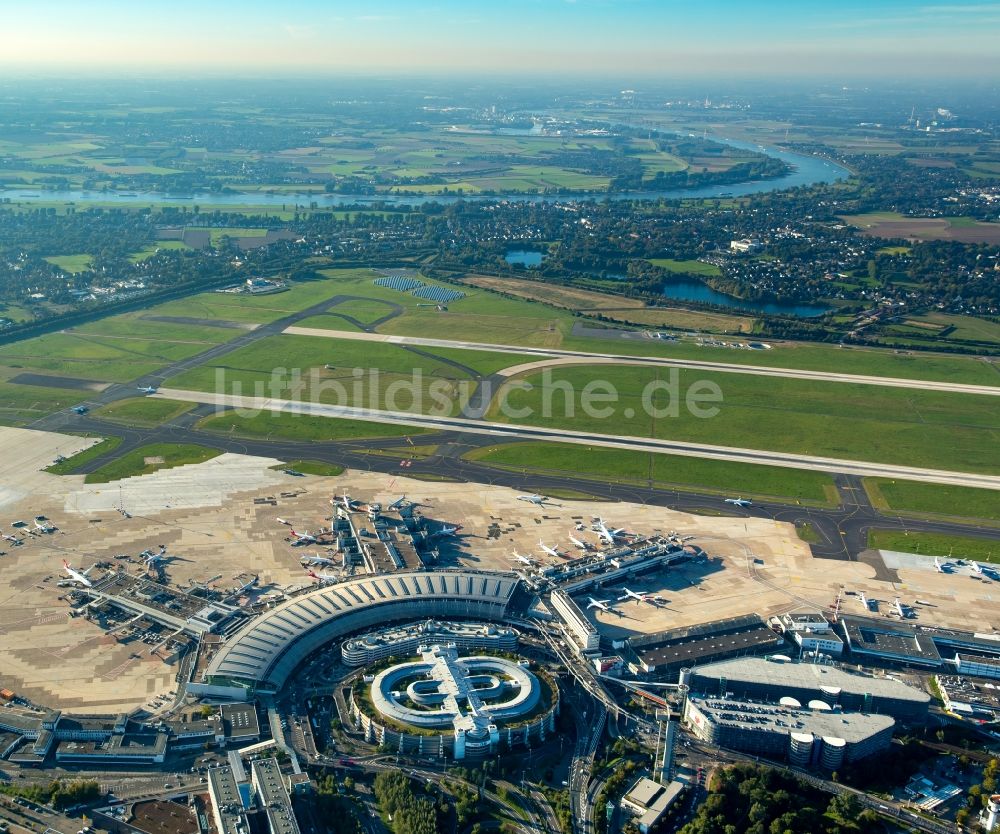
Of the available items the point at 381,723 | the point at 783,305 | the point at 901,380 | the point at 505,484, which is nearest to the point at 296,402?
the point at 505,484

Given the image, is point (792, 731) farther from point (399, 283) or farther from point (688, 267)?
point (688, 267)

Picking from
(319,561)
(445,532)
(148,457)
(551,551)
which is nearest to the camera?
(319,561)

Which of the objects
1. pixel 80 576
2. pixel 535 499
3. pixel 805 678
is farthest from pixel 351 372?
pixel 805 678

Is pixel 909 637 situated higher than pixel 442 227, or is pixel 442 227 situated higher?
pixel 442 227

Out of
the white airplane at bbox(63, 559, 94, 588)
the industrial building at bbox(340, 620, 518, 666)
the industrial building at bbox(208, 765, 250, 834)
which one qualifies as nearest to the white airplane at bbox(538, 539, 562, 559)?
the industrial building at bbox(340, 620, 518, 666)

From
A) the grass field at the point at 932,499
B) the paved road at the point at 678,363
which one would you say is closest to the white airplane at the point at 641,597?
the grass field at the point at 932,499

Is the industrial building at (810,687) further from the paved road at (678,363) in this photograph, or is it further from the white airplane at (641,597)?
the paved road at (678,363)

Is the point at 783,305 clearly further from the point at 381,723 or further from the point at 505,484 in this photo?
the point at 381,723
